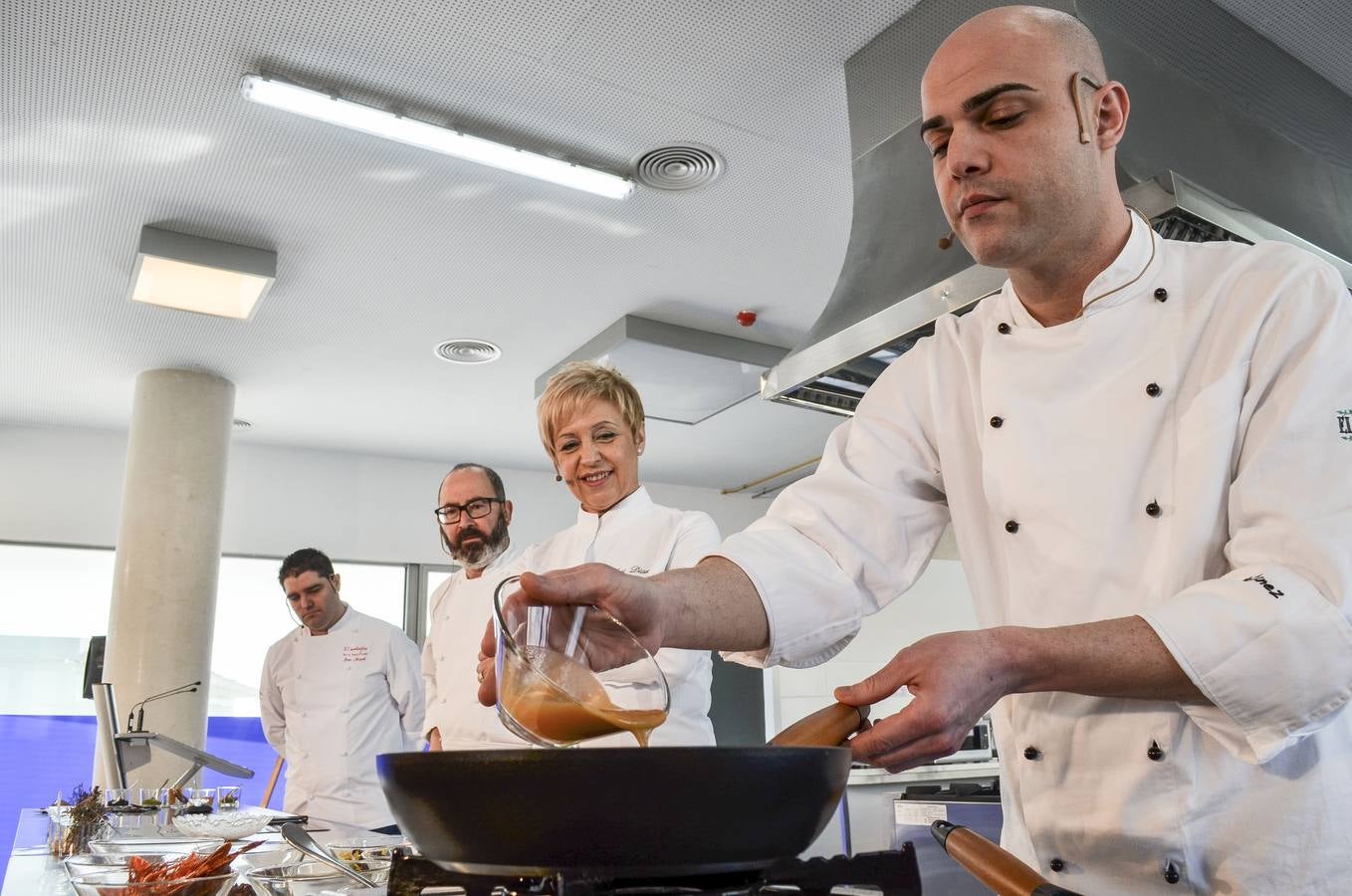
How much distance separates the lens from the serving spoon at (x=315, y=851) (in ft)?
4.43

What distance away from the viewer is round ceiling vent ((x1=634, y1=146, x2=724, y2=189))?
11.2 feet

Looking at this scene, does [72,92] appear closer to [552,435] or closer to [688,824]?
[552,435]

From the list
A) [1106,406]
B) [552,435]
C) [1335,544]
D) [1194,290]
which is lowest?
[1335,544]

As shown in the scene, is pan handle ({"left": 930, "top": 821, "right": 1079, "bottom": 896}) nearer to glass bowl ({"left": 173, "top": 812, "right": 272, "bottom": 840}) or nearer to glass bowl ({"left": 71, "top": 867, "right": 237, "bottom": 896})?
glass bowl ({"left": 71, "top": 867, "right": 237, "bottom": 896})

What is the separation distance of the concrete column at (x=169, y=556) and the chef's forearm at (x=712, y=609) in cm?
460

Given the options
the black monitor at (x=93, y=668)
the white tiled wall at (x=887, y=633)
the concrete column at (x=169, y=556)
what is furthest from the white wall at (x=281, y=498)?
the black monitor at (x=93, y=668)

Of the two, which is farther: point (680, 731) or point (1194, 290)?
point (680, 731)

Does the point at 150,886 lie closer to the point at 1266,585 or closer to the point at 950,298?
the point at 1266,585

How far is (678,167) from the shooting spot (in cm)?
350

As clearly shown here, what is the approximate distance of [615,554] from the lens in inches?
96.1

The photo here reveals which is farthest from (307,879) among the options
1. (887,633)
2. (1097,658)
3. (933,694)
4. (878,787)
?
(887,633)

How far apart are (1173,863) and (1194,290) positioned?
1.95ft

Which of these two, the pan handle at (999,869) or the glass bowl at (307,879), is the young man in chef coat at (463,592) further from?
the pan handle at (999,869)

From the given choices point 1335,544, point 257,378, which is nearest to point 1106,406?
point 1335,544
